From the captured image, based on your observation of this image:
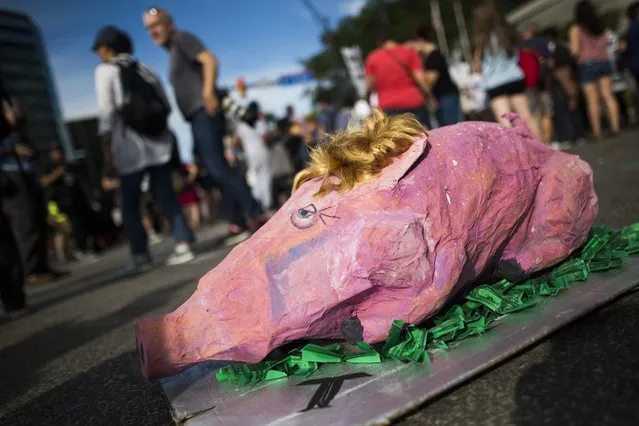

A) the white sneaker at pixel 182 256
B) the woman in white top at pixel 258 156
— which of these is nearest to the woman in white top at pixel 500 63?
the woman in white top at pixel 258 156

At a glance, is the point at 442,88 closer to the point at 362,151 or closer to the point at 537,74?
the point at 537,74

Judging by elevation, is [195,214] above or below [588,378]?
below

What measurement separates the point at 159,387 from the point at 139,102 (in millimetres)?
3910

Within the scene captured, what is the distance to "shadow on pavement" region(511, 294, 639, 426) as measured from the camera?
53.7 inches

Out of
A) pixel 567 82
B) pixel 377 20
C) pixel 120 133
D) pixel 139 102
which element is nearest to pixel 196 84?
pixel 139 102

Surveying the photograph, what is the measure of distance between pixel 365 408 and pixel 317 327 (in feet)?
1.23

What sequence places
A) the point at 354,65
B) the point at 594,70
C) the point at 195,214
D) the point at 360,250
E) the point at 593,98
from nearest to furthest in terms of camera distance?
the point at 360,250 < the point at 594,70 < the point at 593,98 < the point at 354,65 < the point at 195,214

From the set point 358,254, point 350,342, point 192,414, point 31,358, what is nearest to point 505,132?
point 358,254

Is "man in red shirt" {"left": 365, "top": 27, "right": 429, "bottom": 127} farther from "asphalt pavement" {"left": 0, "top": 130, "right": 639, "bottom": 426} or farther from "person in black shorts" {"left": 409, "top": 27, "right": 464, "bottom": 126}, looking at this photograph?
"asphalt pavement" {"left": 0, "top": 130, "right": 639, "bottom": 426}

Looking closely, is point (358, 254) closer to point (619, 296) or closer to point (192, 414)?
point (192, 414)

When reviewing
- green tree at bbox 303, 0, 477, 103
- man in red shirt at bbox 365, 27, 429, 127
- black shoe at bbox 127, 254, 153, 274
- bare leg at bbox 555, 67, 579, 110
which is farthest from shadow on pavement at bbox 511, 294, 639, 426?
green tree at bbox 303, 0, 477, 103

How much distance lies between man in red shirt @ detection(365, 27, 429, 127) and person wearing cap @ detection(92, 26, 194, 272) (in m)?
2.21

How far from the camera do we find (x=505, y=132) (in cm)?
232

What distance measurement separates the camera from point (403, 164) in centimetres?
197
